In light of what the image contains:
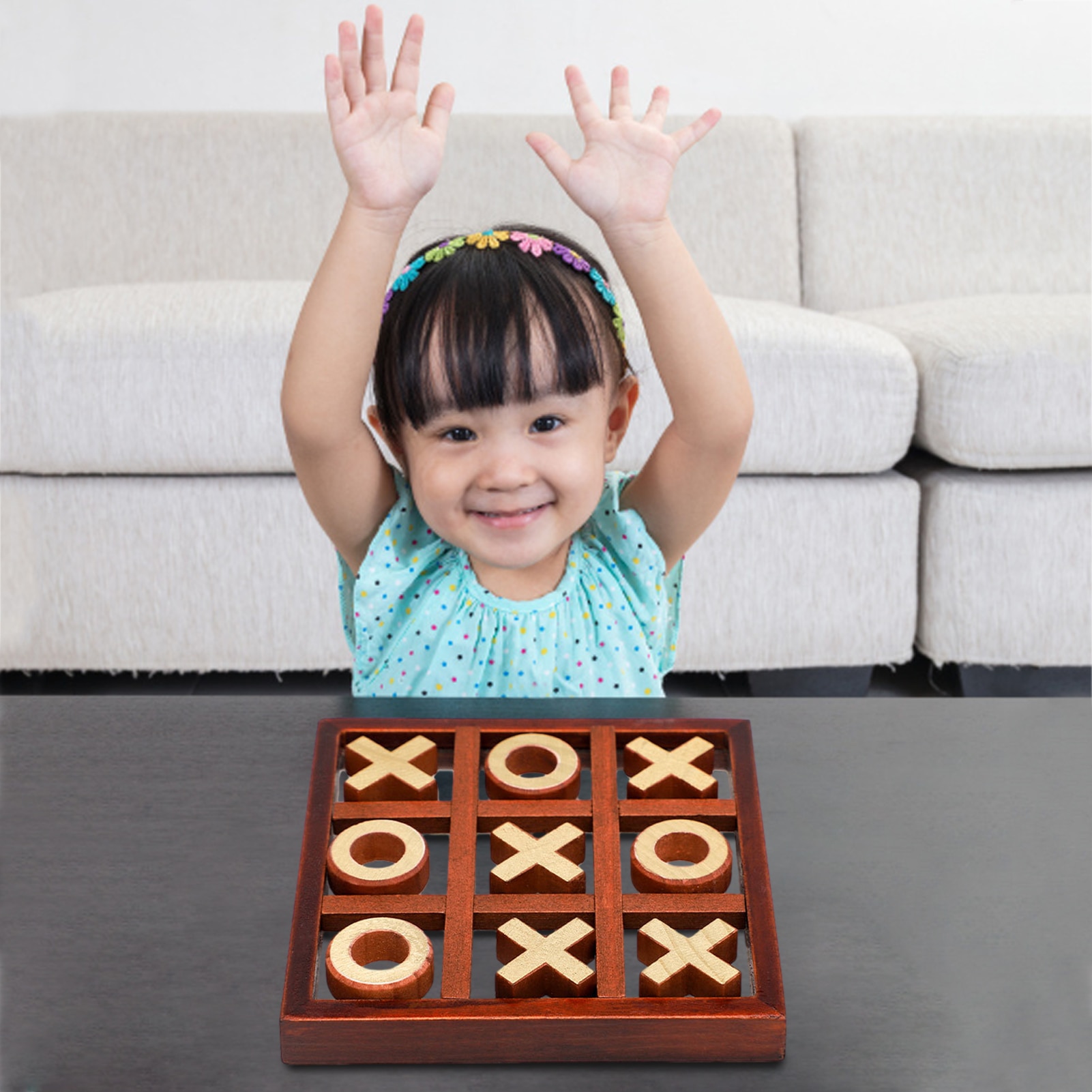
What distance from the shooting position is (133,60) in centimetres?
220

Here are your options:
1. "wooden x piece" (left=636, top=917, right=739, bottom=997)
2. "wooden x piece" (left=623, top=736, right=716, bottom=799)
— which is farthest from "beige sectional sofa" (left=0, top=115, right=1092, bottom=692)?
"wooden x piece" (left=636, top=917, right=739, bottom=997)

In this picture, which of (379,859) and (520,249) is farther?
(520,249)

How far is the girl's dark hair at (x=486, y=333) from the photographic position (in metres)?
0.82

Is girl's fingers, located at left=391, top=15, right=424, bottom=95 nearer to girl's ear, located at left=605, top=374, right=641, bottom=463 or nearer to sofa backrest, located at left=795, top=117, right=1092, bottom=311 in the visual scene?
girl's ear, located at left=605, top=374, right=641, bottom=463

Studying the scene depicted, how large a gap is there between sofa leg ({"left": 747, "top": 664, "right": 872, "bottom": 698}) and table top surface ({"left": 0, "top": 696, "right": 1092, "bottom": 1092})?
897 millimetres

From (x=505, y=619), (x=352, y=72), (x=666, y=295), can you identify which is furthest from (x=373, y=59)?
(x=505, y=619)

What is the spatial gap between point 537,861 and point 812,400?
Result: 103cm

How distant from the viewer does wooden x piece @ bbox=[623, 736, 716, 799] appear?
24.9 inches

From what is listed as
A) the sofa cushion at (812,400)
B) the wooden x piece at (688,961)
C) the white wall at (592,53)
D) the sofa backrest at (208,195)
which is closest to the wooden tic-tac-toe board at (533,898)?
the wooden x piece at (688,961)

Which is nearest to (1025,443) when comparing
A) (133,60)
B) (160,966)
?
→ (160,966)

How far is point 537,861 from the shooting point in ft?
1.87

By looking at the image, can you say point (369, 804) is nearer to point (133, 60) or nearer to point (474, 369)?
point (474, 369)

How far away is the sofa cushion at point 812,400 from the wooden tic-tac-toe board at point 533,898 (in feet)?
2.73

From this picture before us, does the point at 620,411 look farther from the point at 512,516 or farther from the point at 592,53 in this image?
the point at 592,53
